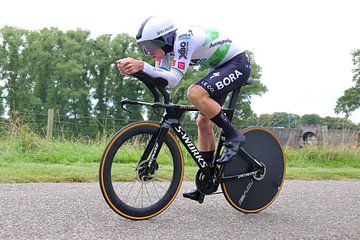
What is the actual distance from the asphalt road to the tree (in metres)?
53.5

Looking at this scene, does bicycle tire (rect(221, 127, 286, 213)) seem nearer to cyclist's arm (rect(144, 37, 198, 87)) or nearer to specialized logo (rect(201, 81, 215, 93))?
specialized logo (rect(201, 81, 215, 93))

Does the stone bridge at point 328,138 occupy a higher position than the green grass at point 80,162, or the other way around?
the stone bridge at point 328,138

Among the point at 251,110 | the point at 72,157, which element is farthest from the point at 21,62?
the point at 72,157

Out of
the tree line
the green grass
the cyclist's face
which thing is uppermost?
the tree line

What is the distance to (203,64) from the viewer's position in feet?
13.7

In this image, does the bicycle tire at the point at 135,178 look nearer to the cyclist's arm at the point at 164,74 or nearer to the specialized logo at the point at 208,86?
the cyclist's arm at the point at 164,74

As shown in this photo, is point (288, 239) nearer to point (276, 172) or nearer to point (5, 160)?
point (276, 172)

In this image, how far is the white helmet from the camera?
12.2 ft

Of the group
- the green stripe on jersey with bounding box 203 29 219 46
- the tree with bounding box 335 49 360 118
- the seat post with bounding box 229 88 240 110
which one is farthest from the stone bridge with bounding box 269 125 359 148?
the tree with bounding box 335 49 360 118

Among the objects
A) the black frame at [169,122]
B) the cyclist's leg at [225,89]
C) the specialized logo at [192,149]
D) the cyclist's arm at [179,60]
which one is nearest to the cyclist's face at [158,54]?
the cyclist's arm at [179,60]

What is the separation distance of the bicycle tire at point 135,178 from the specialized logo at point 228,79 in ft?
1.98

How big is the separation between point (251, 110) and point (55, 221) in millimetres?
47391

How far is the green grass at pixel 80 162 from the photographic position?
5.84 m

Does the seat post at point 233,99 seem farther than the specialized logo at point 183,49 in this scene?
Yes
